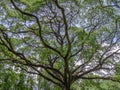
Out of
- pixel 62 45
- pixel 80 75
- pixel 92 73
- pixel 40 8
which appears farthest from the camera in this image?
pixel 92 73

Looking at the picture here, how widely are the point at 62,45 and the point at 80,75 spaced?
1.87 m

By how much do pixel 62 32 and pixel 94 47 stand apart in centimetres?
159

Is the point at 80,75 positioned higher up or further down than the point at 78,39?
further down

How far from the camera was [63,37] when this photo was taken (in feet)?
42.3

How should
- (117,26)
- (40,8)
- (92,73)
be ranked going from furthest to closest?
(92,73) < (117,26) < (40,8)

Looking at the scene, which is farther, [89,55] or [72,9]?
[89,55]

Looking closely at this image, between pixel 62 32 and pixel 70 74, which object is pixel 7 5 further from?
pixel 70 74

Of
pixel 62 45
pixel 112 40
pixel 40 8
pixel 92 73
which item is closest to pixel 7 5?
pixel 40 8

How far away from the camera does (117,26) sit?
39.0 ft

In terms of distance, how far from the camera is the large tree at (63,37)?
1099cm

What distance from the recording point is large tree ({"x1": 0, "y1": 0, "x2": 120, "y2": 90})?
10992 millimetres

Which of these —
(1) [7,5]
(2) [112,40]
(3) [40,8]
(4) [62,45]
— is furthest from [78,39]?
(1) [7,5]

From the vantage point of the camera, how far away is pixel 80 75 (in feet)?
44.5

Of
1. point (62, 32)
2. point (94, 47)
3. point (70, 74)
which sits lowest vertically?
point (70, 74)
